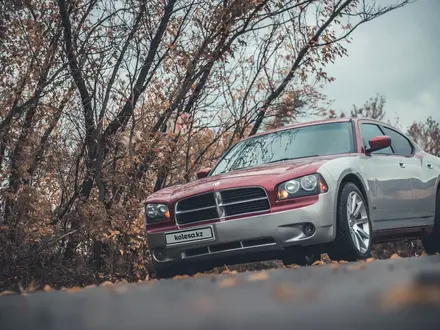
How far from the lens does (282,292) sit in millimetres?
3984

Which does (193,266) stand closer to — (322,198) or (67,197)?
(322,198)

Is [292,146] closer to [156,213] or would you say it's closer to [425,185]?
[156,213]

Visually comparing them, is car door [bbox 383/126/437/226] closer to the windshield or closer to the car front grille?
the windshield

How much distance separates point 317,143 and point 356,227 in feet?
4.29

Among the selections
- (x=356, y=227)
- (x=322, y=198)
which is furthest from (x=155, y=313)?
(x=356, y=227)

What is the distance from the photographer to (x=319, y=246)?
715cm

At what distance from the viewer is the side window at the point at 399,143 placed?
9.57 meters

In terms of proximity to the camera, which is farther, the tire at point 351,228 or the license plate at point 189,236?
the license plate at point 189,236

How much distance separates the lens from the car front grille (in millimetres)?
7277

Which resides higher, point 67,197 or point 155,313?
point 67,197

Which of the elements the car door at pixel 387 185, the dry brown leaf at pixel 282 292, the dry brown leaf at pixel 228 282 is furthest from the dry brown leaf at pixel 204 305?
the car door at pixel 387 185

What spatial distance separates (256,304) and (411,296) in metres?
0.78

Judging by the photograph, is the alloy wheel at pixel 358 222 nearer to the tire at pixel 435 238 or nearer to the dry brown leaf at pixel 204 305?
the tire at pixel 435 238

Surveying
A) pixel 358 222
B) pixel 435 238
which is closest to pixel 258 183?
pixel 358 222
